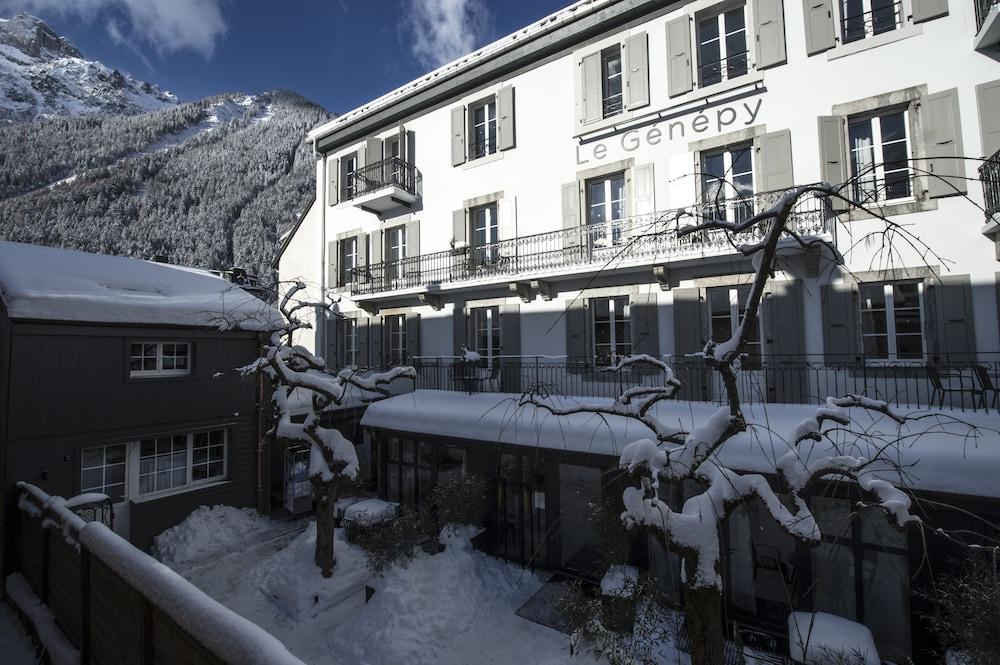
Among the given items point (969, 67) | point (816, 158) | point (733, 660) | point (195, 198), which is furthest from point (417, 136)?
point (195, 198)

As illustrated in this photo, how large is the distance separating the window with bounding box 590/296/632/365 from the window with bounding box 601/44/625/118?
4.97 metres

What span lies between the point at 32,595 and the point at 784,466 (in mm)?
9179

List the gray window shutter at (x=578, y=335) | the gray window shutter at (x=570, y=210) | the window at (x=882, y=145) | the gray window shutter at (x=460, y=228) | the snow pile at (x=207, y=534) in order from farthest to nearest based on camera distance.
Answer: the gray window shutter at (x=460, y=228)
the gray window shutter at (x=570, y=210)
the gray window shutter at (x=578, y=335)
the snow pile at (x=207, y=534)
the window at (x=882, y=145)

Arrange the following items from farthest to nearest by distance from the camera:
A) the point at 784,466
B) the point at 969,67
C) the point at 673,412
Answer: the point at 673,412
the point at 969,67
the point at 784,466

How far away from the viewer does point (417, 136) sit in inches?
618

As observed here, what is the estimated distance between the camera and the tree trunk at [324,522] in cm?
836

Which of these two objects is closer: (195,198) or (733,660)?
(733,660)

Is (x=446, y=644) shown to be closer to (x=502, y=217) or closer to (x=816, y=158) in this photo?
(x=502, y=217)

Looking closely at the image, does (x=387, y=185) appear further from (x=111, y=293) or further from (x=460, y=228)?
(x=111, y=293)

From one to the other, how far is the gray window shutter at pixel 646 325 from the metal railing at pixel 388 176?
854 centimetres

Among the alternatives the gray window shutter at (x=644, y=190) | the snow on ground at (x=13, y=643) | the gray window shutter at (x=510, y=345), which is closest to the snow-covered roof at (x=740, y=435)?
the gray window shutter at (x=510, y=345)

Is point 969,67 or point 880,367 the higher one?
point 969,67

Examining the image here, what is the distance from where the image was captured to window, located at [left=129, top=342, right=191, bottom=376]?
10.9 metres

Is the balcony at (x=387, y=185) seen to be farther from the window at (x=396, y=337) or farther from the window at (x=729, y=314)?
the window at (x=729, y=314)
